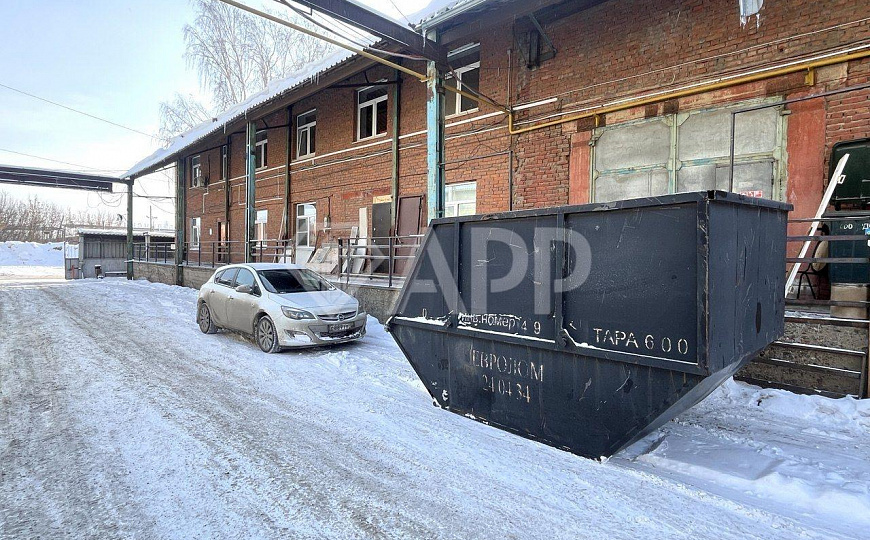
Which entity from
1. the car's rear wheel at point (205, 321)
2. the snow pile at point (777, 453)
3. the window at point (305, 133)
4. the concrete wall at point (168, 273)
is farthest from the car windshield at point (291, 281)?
the concrete wall at point (168, 273)

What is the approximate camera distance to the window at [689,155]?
741 cm

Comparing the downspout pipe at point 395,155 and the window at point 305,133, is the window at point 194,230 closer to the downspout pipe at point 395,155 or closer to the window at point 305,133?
the window at point 305,133

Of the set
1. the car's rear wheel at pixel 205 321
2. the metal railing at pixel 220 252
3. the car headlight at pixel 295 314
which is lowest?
the car's rear wheel at pixel 205 321

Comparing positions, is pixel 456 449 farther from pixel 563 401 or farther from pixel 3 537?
pixel 3 537

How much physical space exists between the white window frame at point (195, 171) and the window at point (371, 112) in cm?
1388

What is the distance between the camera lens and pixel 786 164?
7191 millimetres

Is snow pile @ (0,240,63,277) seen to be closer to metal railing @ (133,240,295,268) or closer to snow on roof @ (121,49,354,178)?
metal railing @ (133,240,295,268)

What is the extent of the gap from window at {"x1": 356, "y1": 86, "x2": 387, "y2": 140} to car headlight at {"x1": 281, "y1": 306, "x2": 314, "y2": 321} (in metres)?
8.77

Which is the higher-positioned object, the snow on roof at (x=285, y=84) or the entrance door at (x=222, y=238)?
the snow on roof at (x=285, y=84)

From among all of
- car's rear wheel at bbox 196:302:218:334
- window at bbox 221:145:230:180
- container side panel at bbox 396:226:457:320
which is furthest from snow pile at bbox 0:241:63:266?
container side panel at bbox 396:226:457:320

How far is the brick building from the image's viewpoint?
7012mm

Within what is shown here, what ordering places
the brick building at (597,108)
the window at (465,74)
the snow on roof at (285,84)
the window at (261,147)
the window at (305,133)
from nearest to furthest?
the brick building at (597,108)
the snow on roof at (285,84)
the window at (465,74)
the window at (305,133)
the window at (261,147)

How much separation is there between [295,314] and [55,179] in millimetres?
24679

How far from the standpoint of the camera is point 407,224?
13.3m
